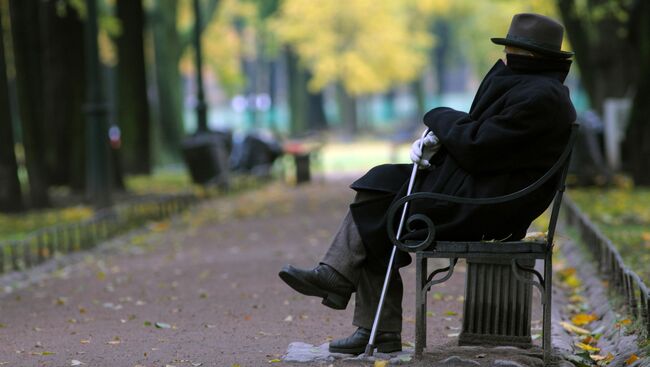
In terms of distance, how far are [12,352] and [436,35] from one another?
221 ft

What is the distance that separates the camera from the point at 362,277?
6406 mm

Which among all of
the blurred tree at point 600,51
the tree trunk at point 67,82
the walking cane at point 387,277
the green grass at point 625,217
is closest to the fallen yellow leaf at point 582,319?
the green grass at point 625,217

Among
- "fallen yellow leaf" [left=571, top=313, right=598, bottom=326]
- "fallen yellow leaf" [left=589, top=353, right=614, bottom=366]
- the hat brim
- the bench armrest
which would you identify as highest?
the hat brim

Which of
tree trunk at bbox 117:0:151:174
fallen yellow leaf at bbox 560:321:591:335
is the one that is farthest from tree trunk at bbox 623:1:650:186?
fallen yellow leaf at bbox 560:321:591:335

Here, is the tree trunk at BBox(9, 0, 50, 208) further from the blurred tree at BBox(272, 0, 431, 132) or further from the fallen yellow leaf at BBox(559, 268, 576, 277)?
the blurred tree at BBox(272, 0, 431, 132)

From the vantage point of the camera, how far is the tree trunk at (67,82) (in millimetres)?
22109

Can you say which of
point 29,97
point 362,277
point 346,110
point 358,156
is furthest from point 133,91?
point 346,110

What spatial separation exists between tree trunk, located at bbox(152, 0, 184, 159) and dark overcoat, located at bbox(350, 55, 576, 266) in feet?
98.5

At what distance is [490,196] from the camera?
602cm

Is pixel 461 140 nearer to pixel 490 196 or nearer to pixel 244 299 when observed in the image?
pixel 490 196

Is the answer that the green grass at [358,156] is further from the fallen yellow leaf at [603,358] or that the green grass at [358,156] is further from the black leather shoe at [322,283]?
the black leather shoe at [322,283]

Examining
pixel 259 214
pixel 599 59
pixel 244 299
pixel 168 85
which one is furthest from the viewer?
pixel 168 85

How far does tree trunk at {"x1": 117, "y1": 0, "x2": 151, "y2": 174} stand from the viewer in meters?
26.6

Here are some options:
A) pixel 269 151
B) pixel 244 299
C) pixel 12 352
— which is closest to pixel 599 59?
pixel 269 151
